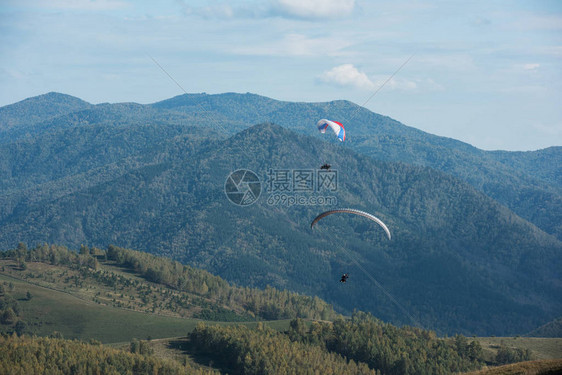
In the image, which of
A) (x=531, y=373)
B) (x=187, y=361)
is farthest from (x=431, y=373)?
(x=531, y=373)

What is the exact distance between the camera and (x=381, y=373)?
199250 mm

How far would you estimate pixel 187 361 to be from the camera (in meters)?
176

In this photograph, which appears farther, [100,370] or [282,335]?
[282,335]

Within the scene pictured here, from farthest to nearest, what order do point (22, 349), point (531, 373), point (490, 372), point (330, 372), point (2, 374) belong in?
point (330, 372)
point (22, 349)
point (2, 374)
point (490, 372)
point (531, 373)

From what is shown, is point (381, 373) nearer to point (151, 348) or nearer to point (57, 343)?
point (151, 348)

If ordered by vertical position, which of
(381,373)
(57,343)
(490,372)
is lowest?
(381,373)

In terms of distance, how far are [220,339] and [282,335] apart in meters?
21.9

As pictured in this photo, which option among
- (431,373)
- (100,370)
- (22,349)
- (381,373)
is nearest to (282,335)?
(381,373)

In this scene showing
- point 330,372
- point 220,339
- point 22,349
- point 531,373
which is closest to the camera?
point 531,373

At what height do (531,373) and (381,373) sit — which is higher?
(531,373)

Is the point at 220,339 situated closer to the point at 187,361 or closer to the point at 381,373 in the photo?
the point at 187,361

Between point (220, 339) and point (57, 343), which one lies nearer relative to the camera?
point (57, 343)

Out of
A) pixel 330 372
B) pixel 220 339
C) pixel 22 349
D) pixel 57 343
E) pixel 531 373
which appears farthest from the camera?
pixel 220 339

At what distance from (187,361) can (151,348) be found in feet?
36.7
